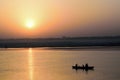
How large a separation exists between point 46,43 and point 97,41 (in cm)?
2634

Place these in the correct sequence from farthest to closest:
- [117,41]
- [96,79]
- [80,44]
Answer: [80,44]
[117,41]
[96,79]

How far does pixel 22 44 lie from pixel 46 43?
1115 cm

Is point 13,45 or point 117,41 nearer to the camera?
point 117,41

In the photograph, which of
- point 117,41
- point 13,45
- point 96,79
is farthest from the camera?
point 13,45

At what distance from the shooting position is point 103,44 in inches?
5940

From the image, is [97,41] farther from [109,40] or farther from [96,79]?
[96,79]

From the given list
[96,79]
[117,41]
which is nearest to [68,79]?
[96,79]

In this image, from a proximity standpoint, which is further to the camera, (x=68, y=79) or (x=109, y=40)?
(x=109, y=40)

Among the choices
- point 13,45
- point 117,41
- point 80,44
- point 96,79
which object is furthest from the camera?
point 13,45

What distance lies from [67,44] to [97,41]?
42.3 feet

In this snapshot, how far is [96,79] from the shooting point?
37031mm

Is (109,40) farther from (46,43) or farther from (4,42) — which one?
(4,42)

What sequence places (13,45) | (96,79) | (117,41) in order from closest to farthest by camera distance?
(96,79), (117,41), (13,45)

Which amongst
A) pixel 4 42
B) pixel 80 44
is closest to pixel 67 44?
pixel 80 44
